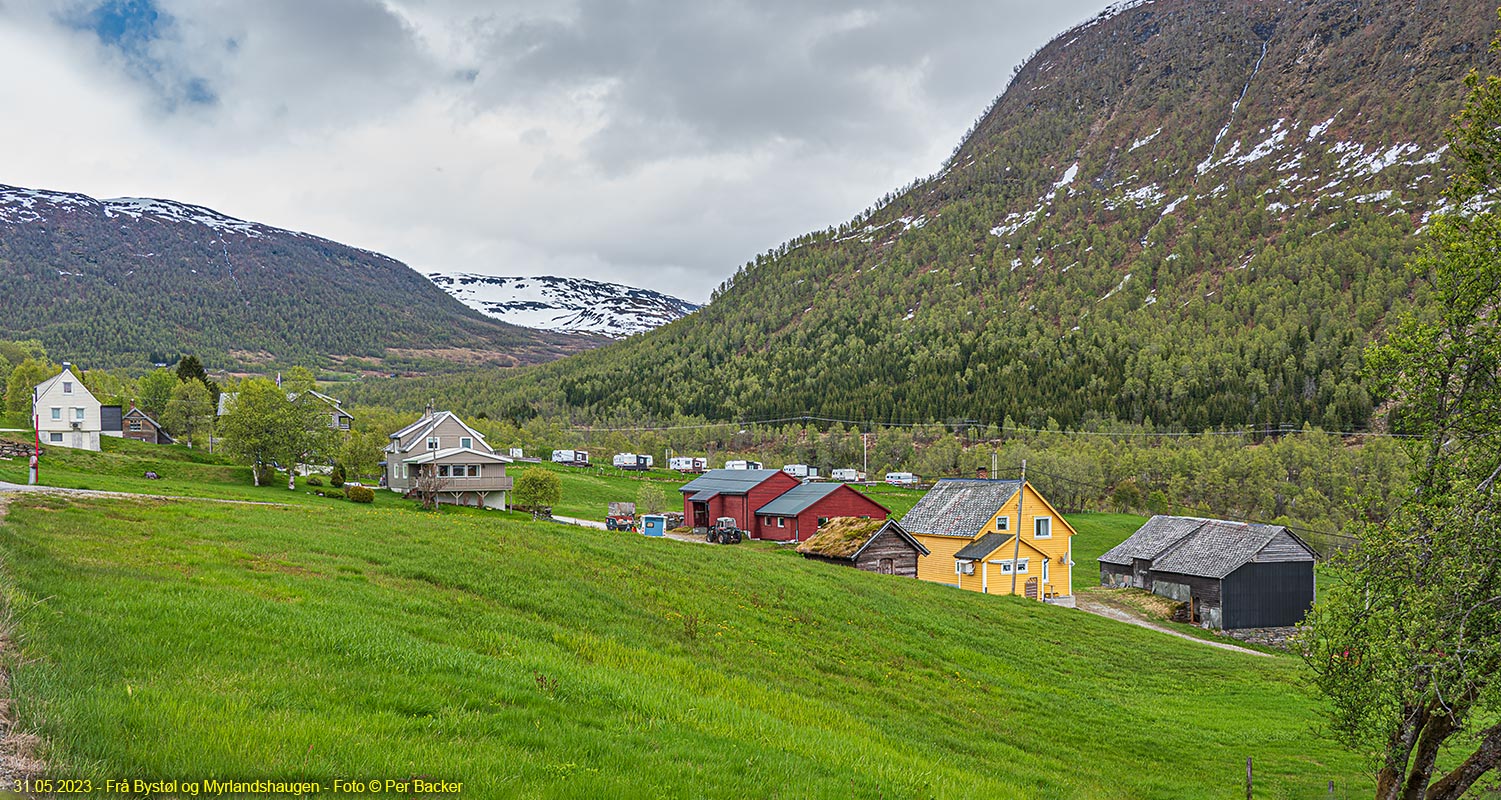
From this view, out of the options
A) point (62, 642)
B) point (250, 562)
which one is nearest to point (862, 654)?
point (250, 562)

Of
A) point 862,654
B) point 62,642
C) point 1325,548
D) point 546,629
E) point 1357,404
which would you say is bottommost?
point 1325,548

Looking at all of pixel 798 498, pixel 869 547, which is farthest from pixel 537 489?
pixel 869 547

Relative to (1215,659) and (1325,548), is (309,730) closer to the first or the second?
(1215,659)

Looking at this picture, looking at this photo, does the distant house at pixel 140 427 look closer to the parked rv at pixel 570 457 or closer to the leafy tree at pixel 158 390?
the leafy tree at pixel 158 390

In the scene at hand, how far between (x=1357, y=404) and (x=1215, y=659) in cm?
15408

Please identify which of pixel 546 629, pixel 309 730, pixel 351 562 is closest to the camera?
pixel 309 730

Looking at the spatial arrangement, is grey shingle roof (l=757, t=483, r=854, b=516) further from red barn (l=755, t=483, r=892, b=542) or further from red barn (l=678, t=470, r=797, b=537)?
red barn (l=678, t=470, r=797, b=537)

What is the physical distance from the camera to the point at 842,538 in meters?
46.1

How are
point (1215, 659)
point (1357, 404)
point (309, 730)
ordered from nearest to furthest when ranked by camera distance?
point (309, 730)
point (1215, 659)
point (1357, 404)

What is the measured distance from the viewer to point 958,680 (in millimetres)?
19844

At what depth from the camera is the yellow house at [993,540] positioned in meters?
48.0

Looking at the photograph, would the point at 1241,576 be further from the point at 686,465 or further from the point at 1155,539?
the point at 686,465

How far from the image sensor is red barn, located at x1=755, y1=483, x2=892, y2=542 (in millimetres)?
62812

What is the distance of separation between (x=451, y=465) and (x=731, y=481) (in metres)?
23.1
